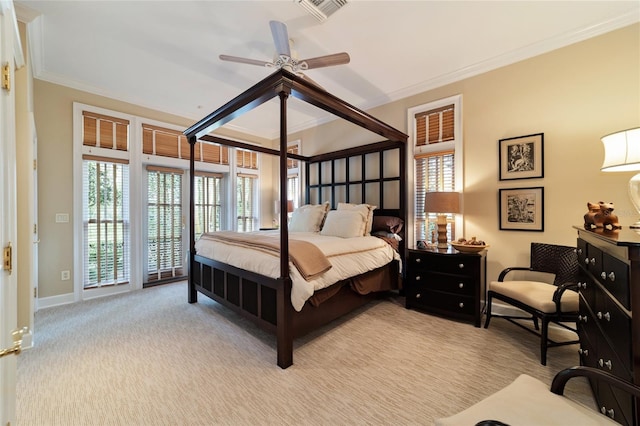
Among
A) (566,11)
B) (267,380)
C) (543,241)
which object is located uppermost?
(566,11)

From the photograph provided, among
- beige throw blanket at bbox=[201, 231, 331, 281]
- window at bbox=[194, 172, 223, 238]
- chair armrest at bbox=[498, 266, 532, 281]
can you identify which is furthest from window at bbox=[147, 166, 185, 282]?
chair armrest at bbox=[498, 266, 532, 281]

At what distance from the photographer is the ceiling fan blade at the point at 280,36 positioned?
216cm

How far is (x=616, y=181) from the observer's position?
234 cm

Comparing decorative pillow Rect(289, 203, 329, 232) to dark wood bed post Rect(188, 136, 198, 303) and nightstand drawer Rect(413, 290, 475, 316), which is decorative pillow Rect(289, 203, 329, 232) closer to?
dark wood bed post Rect(188, 136, 198, 303)

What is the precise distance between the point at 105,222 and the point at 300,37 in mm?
3806

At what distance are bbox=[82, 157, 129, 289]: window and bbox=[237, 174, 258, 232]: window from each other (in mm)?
2019

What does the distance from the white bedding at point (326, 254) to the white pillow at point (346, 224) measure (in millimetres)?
200

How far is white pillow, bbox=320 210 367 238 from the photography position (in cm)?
334

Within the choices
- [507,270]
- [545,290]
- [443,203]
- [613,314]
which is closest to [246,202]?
[443,203]

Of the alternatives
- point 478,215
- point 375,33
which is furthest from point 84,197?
point 478,215

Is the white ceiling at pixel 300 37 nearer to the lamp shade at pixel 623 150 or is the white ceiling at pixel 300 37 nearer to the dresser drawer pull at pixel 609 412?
the lamp shade at pixel 623 150

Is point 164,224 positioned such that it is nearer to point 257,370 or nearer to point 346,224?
point 346,224

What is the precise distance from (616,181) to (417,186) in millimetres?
1868

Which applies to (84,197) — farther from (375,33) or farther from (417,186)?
(417,186)
